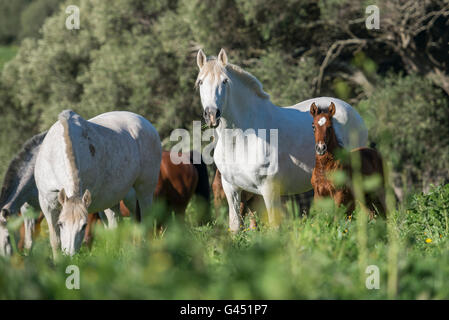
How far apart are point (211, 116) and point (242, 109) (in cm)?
85

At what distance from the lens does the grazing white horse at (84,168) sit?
17.2 ft

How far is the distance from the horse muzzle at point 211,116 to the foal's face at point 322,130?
1036mm

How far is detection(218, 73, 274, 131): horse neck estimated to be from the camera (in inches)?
254

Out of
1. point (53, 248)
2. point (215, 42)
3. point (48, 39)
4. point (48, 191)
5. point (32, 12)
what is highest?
point (32, 12)

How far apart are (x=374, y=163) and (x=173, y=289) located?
4.66m

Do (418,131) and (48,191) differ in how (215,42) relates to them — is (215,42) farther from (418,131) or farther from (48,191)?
(48,191)

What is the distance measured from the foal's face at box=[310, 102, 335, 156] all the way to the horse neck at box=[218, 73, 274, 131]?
0.74 meters

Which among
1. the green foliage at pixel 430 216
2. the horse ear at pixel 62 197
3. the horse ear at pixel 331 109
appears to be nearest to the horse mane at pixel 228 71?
the horse ear at pixel 331 109

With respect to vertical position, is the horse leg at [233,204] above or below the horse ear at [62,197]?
below

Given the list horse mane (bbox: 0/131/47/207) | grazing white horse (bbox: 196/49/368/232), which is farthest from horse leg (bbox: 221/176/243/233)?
horse mane (bbox: 0/131/47/207)

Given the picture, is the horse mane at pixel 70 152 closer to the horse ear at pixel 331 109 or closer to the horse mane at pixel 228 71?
the horse mane at pixel 228 71

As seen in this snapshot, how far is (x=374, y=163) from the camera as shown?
699 centimetres

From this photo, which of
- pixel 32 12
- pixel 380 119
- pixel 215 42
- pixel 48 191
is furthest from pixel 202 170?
pixel 32 12

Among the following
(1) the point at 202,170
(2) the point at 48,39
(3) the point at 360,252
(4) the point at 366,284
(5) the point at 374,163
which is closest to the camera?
(4) the point at 366,284
